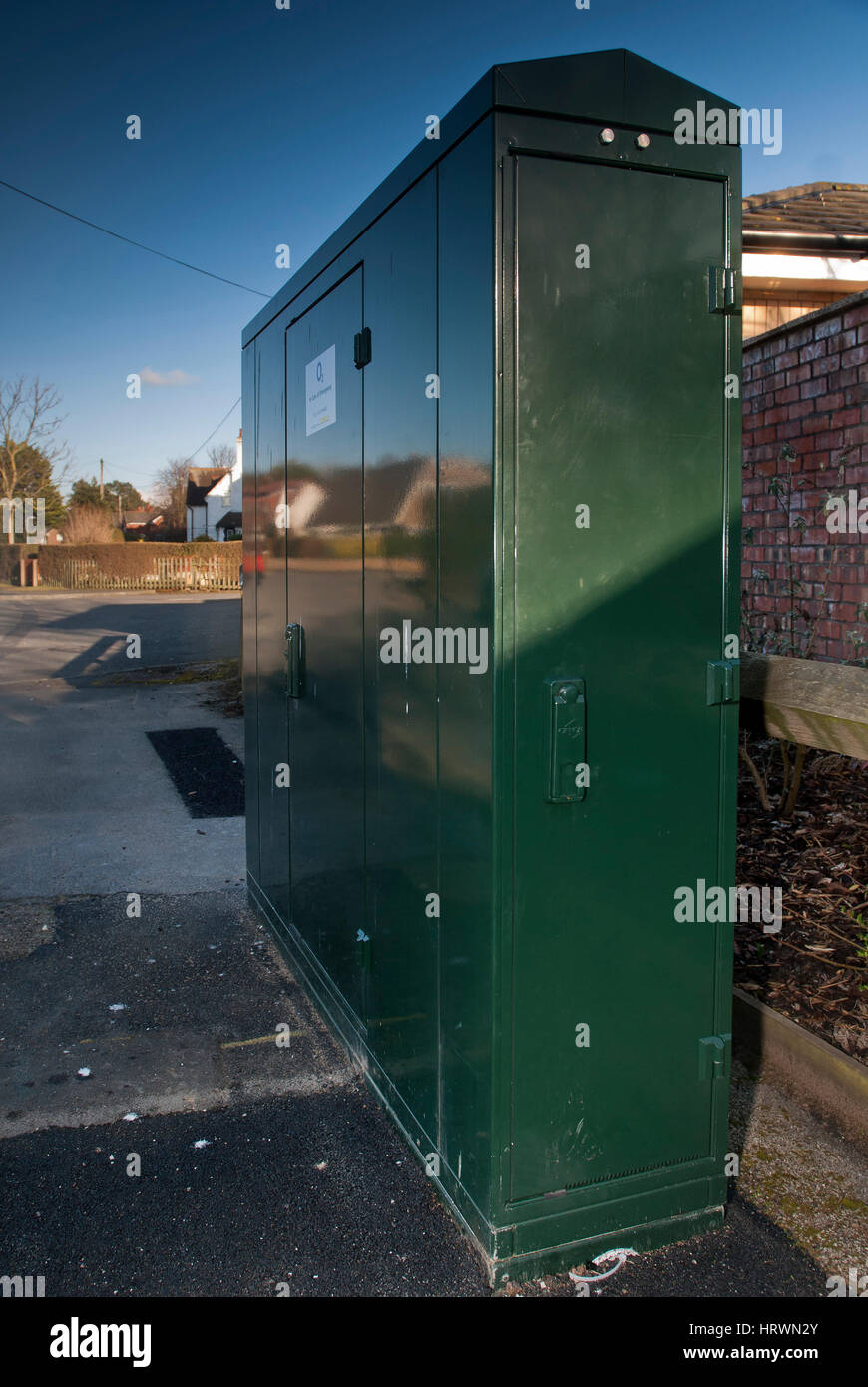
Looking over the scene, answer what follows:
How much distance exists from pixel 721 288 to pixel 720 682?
89 centimetres

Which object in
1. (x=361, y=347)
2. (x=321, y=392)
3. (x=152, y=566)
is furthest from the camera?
(x=152, y=566)

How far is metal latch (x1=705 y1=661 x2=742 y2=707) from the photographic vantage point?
7.45 feet

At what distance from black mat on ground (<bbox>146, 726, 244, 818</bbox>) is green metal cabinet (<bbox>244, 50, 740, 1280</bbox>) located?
428cm

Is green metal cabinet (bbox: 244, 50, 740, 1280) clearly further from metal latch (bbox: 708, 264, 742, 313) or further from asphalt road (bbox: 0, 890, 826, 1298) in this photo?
asphalt road (bbox: 0, 890, 826, 1298)

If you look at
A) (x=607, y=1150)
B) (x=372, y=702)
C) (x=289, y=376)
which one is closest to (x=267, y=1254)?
(x=607, y=1150)

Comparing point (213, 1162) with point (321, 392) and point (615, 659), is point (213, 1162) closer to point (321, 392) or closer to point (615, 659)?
point (615, 659)

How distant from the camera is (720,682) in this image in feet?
7.45

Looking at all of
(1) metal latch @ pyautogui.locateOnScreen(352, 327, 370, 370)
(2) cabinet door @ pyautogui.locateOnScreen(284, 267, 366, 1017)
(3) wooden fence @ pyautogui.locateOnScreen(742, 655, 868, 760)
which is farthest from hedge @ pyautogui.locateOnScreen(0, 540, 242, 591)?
(3) wooden fence @ pyautogui.locateOnScreen(742, 655, 868, 760)

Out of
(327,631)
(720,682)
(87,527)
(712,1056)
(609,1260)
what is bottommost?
(609,1260)

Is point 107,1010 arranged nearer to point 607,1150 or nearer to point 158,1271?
point 158,1271

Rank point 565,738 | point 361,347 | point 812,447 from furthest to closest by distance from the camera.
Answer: point 812,447
point 361,347
point 565,738

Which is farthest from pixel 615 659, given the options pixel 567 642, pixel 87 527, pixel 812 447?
pixel 87 527
